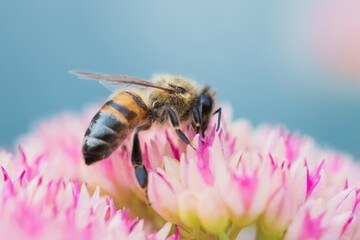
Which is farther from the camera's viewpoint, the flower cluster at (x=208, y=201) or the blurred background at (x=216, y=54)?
the blurred background at (x=216, y=54)

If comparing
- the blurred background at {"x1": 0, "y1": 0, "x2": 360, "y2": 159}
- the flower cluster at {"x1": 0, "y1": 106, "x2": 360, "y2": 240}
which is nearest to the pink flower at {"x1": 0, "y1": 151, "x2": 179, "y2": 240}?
the flower cluster at {"x1": 0, "y1": 106, "x2": 360, "y2": 240}

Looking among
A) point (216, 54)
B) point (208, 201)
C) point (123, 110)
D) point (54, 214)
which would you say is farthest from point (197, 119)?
point (216, 54)

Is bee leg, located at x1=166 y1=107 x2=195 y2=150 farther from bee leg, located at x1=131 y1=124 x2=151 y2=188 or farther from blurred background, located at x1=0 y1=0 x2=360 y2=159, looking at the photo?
blurred background, located at x1=0 y1=0 x2=360 y2=159

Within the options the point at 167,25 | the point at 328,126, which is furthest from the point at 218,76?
the point at 328,126

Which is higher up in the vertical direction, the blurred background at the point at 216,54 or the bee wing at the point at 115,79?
the blurred background at the point at 216,54

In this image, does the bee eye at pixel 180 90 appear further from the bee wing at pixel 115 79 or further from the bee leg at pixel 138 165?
the bee leg at pixel 138 165

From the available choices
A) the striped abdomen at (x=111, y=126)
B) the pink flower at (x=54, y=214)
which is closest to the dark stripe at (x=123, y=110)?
the striped abdomen at (x=111, y=126)

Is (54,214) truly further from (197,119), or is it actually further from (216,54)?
(216,54)
